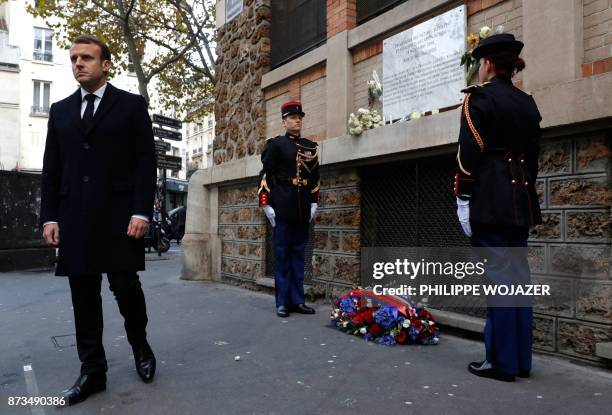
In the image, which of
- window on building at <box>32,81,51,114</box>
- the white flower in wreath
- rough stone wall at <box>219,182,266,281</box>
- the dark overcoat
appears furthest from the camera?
window on building at <box>32,81,51,114</box>

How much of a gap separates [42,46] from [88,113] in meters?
38.7

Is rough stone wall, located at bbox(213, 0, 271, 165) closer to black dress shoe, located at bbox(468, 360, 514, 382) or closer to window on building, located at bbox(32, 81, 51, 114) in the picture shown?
black dress shoe, located at bbox(468, 360, 514, 382)

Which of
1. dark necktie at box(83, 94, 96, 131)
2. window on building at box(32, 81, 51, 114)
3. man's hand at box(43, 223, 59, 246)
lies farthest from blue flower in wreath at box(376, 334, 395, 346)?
window on building at box(32, 81, 51, 114)

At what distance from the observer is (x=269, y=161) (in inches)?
228

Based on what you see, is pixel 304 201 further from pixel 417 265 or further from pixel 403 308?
pixel 403 308

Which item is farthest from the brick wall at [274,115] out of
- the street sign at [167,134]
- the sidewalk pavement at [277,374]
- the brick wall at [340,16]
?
the street sign at [167,134]

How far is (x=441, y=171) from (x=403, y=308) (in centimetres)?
141

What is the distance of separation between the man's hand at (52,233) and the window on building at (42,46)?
38239mm

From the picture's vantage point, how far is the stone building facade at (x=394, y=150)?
3.68m

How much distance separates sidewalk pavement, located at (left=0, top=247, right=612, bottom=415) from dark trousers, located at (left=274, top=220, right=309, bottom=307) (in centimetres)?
27

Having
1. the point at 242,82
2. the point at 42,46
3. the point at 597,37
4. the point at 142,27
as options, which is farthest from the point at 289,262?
the point at 42,46

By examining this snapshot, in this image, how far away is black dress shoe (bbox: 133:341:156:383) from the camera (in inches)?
135

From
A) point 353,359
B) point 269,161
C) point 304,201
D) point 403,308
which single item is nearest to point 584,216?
point 403,308

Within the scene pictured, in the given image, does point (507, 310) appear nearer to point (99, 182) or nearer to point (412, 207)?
point (412, 207)
